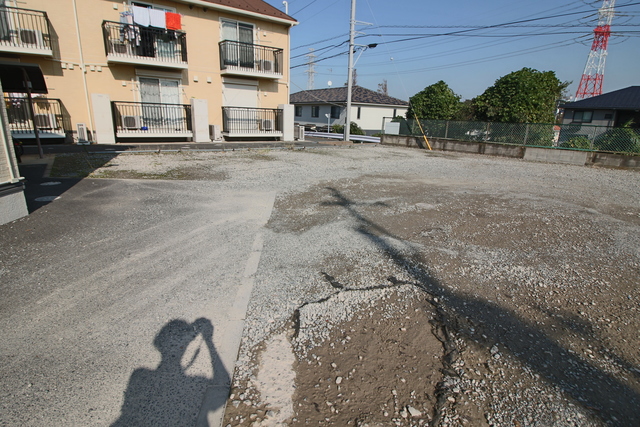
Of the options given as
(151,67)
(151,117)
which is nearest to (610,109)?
(151,67)

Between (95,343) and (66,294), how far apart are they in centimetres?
99

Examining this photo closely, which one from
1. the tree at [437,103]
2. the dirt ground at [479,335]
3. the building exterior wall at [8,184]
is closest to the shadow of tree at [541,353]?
the dirt ground at [479,335]

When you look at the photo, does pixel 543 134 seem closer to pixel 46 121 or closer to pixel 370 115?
pixel 46 121

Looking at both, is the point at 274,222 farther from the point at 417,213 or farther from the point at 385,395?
the point at 385,395

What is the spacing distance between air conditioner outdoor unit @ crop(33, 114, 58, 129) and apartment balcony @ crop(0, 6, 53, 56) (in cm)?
222

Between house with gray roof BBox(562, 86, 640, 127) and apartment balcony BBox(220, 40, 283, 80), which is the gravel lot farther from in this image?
house with gray roof BBox(562, 86, 640, 127)

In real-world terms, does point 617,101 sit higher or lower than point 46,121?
higher

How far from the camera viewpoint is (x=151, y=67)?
1569cm

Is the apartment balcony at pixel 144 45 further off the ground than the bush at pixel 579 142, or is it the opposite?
the apartment balcony at pixel 144 45

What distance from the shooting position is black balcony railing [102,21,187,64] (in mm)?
14469

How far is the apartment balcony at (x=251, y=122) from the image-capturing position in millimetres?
17844

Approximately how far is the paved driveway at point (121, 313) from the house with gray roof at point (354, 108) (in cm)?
2962

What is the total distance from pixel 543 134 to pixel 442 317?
50.3ft

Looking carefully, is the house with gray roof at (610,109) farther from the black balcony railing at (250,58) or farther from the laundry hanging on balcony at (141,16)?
the laundry hanging on balcony at (141,16)
